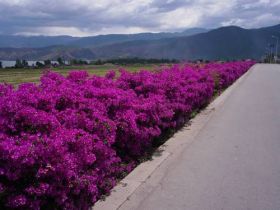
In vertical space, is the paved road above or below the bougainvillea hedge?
below

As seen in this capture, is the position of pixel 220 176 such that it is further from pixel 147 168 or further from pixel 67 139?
pixel 67 139

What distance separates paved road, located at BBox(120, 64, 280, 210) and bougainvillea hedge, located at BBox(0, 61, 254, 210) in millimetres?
579

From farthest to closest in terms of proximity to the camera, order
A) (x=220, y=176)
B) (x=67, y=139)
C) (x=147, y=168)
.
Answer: (x=147, y=168)
(x=220, y=176)
(x=67, y=139)

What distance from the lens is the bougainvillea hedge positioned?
3.80 meters

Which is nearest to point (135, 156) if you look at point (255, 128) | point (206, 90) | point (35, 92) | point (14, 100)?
point (35, 92)

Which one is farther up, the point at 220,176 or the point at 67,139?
→ the point at 67,139

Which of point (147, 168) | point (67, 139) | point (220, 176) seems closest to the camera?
point (67, 139)

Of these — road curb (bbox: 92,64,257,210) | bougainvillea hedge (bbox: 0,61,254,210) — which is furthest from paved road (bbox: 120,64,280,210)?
bougainvillea hedge (bbox: 0,61,254,210)

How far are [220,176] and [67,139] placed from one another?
2747 mm

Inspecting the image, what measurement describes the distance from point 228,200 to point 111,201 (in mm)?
1397

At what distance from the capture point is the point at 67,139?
428 centimetres

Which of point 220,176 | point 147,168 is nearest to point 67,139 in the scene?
point 147,168

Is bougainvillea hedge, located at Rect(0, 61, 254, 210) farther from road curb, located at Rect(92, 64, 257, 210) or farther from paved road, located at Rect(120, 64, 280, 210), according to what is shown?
paved road, located at Rect(120, 64, 280, 210)

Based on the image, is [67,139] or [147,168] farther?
[147,168]
